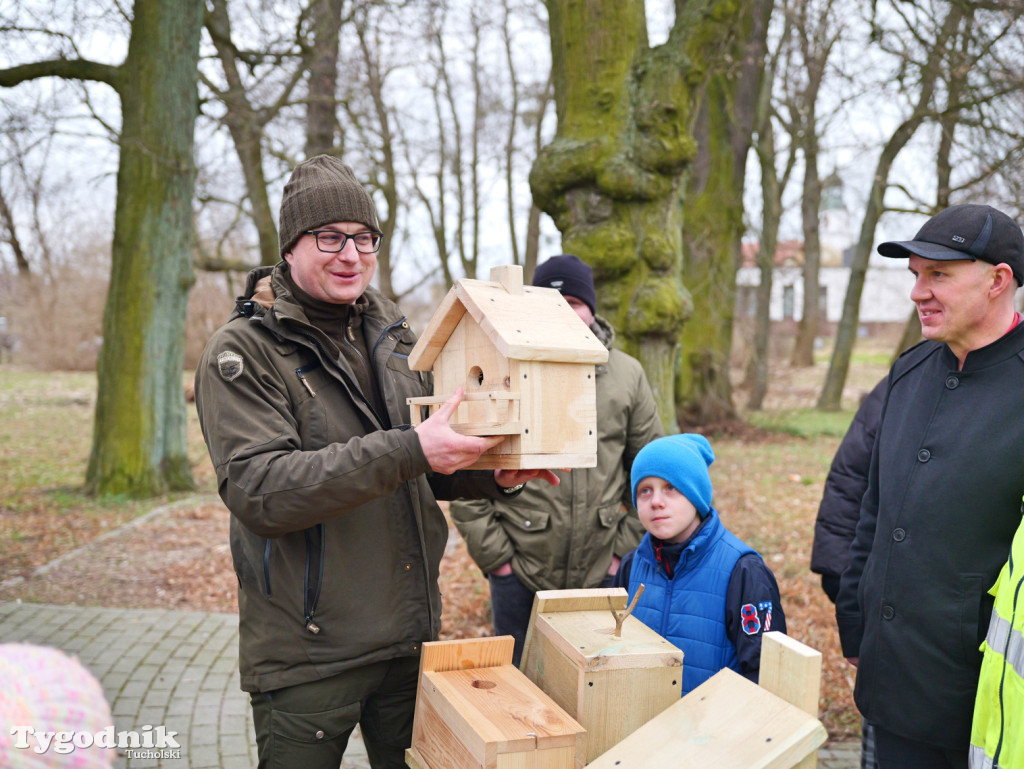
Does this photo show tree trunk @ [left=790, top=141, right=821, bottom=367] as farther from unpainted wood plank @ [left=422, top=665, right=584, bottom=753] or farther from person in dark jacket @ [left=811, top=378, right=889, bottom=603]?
unpainted wood plank @ [left=422, top=665, right=584, bottom=753]

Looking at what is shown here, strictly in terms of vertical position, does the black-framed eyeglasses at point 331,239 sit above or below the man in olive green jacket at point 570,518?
above

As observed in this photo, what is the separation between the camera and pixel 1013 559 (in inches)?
79.7

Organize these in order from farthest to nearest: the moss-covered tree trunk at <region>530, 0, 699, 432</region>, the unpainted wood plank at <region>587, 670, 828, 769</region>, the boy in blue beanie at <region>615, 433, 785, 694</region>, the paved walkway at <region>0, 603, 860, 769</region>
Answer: the moss-covered tree trunk at <region>530, 0, 699, 432</region> → the paved walkway at <region>0, 603, 860, 769</region> → the boy in blue beanie at <region>615, 433, 785, 694</region> → the unpainted wood plank at <region>587, 670, 828, 769</region>

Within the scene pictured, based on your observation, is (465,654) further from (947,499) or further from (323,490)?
(947,499)

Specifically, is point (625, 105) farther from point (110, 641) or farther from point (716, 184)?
point (716, 184)

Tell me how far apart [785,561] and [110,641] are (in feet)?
17.8

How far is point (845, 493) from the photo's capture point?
3725 mm

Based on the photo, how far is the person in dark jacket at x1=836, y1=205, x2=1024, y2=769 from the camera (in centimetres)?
247

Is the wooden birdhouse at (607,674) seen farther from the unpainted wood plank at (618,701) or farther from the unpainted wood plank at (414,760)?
the unpainted wood plank at (414,760)

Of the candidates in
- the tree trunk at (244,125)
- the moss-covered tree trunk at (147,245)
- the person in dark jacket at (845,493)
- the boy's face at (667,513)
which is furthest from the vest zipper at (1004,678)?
the tree trunk at (244,125)

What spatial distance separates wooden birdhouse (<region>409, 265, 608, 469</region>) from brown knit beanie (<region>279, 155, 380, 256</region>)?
393 millimetres

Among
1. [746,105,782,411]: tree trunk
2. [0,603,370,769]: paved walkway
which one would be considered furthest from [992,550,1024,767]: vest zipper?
[746,105,782,411]: tree trunk

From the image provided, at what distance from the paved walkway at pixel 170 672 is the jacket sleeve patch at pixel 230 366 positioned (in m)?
2.93

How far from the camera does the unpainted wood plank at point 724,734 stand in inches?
70.2
